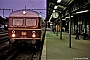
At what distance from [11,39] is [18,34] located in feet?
1.90

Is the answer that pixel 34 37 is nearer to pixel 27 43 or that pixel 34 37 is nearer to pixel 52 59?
pixel 27 43

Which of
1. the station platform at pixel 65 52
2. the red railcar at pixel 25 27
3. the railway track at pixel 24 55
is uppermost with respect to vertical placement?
the red railcar at pixel 25 27

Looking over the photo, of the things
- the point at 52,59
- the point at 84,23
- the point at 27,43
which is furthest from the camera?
the point at 84,23

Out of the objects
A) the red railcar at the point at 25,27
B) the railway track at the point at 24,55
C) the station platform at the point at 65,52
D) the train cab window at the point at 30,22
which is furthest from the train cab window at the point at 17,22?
the station platform at the point at 65,52

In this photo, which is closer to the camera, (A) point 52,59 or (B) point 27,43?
(A) point 52,59

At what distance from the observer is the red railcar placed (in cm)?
1240

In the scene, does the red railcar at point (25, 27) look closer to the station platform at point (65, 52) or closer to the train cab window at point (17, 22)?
the train cab window at point (17, 22)

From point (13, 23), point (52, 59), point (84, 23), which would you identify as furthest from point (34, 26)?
point (84, 23)

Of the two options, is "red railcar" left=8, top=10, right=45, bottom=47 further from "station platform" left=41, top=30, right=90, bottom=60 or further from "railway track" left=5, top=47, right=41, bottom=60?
"station platform" left=41, top=30, right=90, bottom=60

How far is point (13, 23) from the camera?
1277cm

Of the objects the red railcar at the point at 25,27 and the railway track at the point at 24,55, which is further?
the red railcar at the point at 25,27

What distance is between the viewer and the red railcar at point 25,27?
40.7 ft

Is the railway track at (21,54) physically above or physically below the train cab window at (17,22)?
below

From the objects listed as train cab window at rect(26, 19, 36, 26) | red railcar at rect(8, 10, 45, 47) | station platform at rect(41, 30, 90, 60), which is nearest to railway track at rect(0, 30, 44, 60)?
station platform at rect(41, 30, 90, 60)
